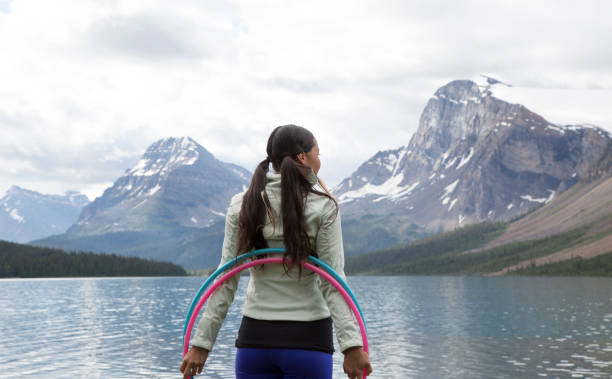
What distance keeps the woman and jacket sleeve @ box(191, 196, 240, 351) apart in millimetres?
11

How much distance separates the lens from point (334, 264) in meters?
6.49

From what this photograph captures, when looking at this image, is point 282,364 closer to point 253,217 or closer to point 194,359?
point 194,359

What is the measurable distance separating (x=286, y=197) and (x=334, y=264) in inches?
33.1

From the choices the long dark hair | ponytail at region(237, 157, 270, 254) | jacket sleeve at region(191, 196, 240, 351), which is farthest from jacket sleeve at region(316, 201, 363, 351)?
jacket sleeve at region(191, 196, 240, 351)

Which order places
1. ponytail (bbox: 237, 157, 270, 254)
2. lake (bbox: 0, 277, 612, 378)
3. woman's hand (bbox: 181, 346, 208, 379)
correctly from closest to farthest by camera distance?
ponytail (bbox: 237, 157, 270, 254)
woman's hand (bbox: 181, 346, 208, 379)
lake (bbox: 0, 277, 612, 378)

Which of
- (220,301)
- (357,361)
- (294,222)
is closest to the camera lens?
(357,361)

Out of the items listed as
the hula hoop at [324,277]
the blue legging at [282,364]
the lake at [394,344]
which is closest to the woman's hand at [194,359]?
the hula hoop at [324,277]

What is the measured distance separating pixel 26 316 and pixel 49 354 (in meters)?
40.5

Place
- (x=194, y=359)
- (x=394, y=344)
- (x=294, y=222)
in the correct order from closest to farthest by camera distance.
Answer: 1. (x=294, y=222)
2. (x=194, y=359)
3. (x=394, y=344)

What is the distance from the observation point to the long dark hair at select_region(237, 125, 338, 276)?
642 centimetres

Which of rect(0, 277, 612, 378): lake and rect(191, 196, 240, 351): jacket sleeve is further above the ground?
rect(191, 196, 240, 351): jacket sleeve

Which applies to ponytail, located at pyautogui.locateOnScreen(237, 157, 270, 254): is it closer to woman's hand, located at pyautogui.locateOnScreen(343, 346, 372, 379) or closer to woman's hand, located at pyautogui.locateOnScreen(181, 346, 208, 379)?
woman's hand, located at pyautogui.locateOnScreen(181, 346, 208, 379)

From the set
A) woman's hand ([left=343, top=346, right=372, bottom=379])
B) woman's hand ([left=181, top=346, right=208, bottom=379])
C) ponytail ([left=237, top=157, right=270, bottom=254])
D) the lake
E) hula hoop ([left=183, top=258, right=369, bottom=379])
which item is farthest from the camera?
the lake

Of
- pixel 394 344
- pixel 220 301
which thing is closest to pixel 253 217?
pixel 220 301
